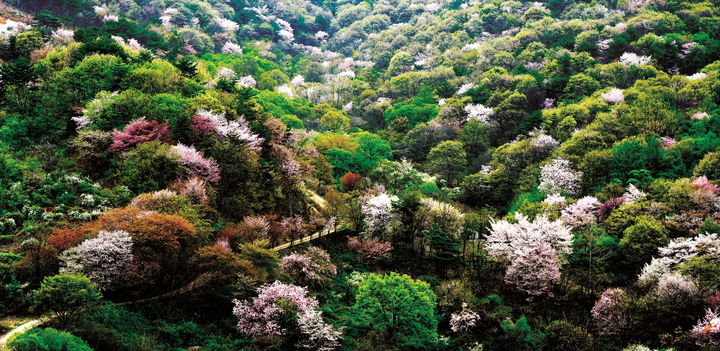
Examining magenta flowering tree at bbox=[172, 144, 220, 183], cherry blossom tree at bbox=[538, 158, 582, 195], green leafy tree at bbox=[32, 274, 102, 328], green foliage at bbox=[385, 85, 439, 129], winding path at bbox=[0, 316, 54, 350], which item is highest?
green leafy tree at bbox=[32, 274, 102, 328]

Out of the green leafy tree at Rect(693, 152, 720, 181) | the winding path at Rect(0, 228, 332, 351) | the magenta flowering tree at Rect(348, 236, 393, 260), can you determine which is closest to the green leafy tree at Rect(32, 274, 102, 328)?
the winding path at Rect(0, 228, 332, 351)

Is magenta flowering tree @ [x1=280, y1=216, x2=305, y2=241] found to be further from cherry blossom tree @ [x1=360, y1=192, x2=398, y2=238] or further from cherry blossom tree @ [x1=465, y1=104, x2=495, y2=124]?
cherry blossom tree @ [x1=465, y1=104, x2=495, y2=124]

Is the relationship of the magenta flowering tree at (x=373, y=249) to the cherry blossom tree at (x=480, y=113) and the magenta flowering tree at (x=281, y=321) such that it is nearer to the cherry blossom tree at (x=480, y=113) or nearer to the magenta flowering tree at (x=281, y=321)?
the magenta flowering tree at (x=281, y=321)

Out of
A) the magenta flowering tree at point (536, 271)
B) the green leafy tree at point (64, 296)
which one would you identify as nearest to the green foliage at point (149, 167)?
the green leafy tree at point (64, 296)

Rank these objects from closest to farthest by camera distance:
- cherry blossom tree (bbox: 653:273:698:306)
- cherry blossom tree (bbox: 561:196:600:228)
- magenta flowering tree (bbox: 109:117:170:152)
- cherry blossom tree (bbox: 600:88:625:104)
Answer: cherry blossom tree (bbox: 653:273:698:306) → magenta flowering tree (bbox: 109:117:170:152) → cherry blossom tree (bbox: 561:196:600:228) → cherry blossom tree (bbox: 600:88:625:104)

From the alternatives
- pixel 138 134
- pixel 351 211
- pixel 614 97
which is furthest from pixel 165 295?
pixel 614 97

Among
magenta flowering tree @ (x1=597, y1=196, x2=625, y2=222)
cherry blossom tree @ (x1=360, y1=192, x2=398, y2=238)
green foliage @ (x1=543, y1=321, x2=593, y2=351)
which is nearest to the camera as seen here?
green foliage @ (x1=543, y1=321, x2=593, y2=351)

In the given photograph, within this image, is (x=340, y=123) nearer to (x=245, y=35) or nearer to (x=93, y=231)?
(x=93, y=231)

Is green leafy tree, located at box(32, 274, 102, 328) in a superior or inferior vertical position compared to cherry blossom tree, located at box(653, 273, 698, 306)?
superior
